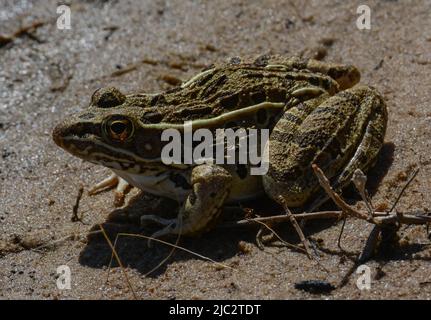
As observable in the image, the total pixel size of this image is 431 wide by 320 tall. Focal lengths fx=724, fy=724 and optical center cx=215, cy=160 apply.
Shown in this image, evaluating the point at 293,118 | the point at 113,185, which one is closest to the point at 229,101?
the point at 293,118

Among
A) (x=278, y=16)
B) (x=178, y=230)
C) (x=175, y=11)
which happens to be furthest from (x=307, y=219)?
(x=175, y=11)

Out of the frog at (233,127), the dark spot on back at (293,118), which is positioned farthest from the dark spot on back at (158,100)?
the dark spot on back at (293,118)

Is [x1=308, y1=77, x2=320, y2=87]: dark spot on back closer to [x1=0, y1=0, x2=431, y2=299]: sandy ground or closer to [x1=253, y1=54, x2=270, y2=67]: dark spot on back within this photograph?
[x1=253, y1=54, x2=270, y2=67]: dark spot on back

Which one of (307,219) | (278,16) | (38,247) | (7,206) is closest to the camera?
(307,219)

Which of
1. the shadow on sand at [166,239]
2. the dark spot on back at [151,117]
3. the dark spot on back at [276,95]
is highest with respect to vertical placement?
the dark spot on back at [276,95]

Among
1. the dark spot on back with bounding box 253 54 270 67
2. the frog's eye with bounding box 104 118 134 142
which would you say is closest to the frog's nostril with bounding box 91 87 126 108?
the frog's eye with bounding box 104 118 134 142

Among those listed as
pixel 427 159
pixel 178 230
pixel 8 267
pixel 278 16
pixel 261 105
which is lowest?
pixel 8 267

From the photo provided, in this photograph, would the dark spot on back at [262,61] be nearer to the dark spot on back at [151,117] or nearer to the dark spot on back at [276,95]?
the dark spot on back at [276,95]

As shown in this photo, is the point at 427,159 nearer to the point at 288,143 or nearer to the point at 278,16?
the point at 288,143

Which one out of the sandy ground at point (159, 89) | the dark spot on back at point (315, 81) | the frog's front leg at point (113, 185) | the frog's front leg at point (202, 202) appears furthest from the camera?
the frog's front leg at point (113, 185)
